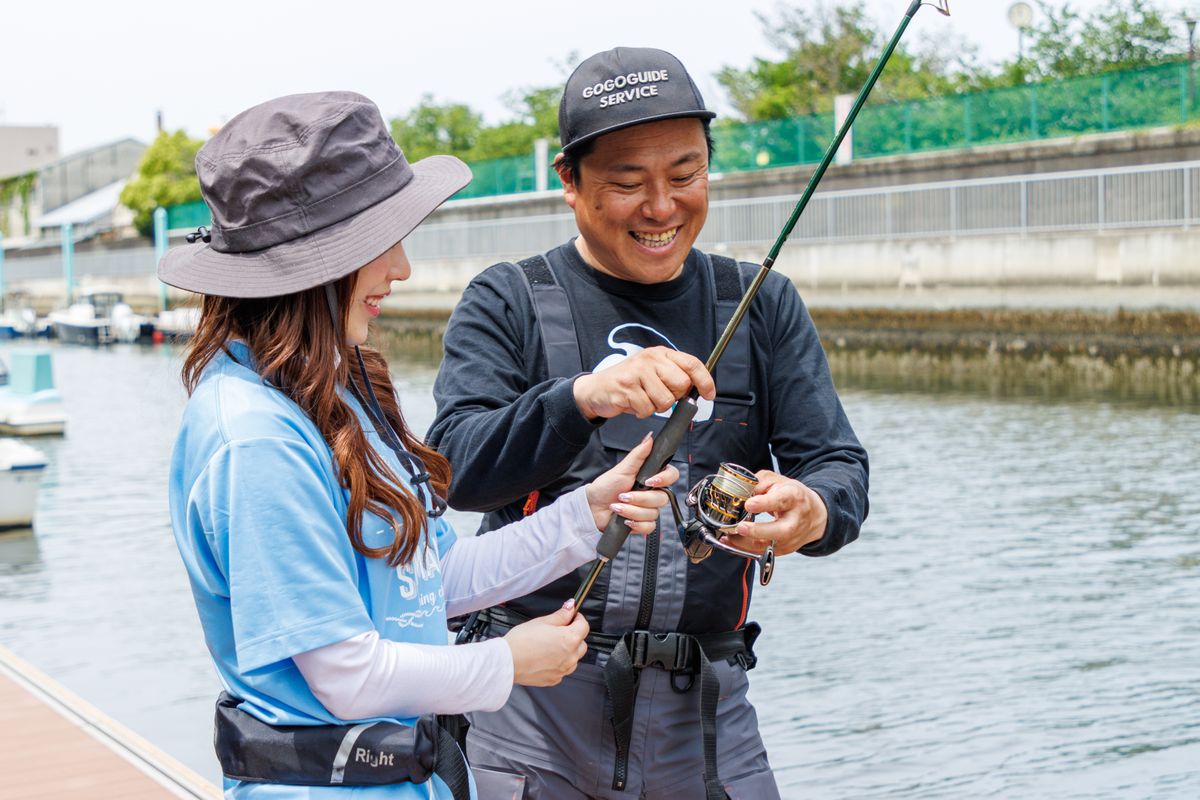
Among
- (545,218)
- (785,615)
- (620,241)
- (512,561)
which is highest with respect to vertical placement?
(545,218)

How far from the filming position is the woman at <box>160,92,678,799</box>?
201cm

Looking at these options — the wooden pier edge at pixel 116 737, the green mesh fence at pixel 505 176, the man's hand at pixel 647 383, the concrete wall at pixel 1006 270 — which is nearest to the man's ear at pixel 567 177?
the man's hand at pixel 647 383

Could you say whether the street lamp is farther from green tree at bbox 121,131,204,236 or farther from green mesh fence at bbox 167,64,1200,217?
green tree at bbox 121,131,204,236

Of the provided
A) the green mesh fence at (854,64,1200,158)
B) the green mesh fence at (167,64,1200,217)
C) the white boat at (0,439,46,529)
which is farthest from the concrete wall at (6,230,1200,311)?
the white boat at (0,439,46,529)

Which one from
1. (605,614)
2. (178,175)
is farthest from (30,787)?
(178,175)

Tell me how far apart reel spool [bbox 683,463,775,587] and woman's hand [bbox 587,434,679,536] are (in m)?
0.06

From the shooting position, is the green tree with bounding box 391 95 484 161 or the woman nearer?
the woman

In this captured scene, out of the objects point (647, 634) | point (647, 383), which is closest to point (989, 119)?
point (647, 634)

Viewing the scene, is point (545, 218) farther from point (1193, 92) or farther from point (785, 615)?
point (785, 615)

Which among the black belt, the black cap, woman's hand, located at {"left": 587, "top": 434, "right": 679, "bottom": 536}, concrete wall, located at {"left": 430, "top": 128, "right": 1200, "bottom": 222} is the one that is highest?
concrete wall, located at {"left": 430, "top": 128, "right": 1200, "bottom": 222}

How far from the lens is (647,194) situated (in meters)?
2.77

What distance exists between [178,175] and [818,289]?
48812mm

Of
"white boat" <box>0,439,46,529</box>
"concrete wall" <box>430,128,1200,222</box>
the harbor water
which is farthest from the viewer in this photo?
"concrete wall" <box>430,128,1200,222</box>

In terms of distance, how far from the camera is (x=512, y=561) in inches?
99.9
